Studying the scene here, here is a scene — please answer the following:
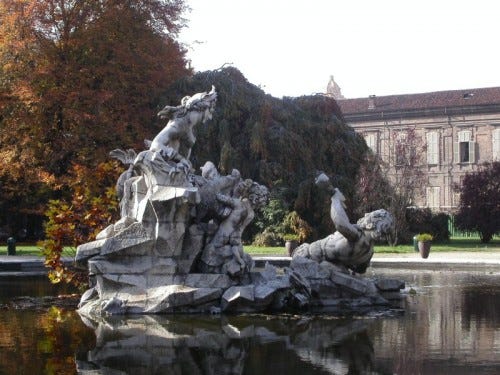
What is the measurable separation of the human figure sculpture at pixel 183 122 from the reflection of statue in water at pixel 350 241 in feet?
7.49

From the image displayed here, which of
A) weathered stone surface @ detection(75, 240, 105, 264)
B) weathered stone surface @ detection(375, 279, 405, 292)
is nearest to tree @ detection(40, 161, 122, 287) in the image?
weathered stone surface @ detection(75, 240, 105, 264)

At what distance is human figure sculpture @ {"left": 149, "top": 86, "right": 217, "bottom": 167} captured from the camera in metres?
12.4

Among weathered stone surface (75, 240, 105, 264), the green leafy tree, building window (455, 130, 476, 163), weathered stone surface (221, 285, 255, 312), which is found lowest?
weathered stone surface (221, 285, 255, 312)

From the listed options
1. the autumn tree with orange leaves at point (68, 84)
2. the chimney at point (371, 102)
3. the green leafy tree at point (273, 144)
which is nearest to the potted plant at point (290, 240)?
the green leafy tree at point (273, 144)

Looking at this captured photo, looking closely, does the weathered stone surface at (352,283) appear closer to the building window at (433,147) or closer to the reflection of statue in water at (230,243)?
the reflection of statue in water at (230,243)

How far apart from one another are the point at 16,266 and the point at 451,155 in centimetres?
5163

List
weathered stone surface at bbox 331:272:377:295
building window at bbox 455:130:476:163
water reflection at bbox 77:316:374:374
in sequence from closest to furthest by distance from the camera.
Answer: water reflection at bbox 77:316:374:374
weathered stone surface at bbox 331:272:377:295
building window at bbox 455:130:476:163

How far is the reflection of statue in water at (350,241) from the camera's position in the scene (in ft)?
41.6

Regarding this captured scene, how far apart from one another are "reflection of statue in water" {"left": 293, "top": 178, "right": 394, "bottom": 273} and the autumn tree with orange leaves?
58.5ft

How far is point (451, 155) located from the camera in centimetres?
6875

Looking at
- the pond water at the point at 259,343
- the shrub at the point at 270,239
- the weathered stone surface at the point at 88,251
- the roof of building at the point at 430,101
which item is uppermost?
the roof of building at the point at 430,101

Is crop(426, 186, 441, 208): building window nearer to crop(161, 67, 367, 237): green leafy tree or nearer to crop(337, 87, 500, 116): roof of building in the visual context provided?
crop(337, 87, 500, 116): roof of building

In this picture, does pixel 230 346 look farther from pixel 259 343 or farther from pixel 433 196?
pixel 433 196

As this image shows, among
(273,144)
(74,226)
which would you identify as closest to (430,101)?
(273,144)
